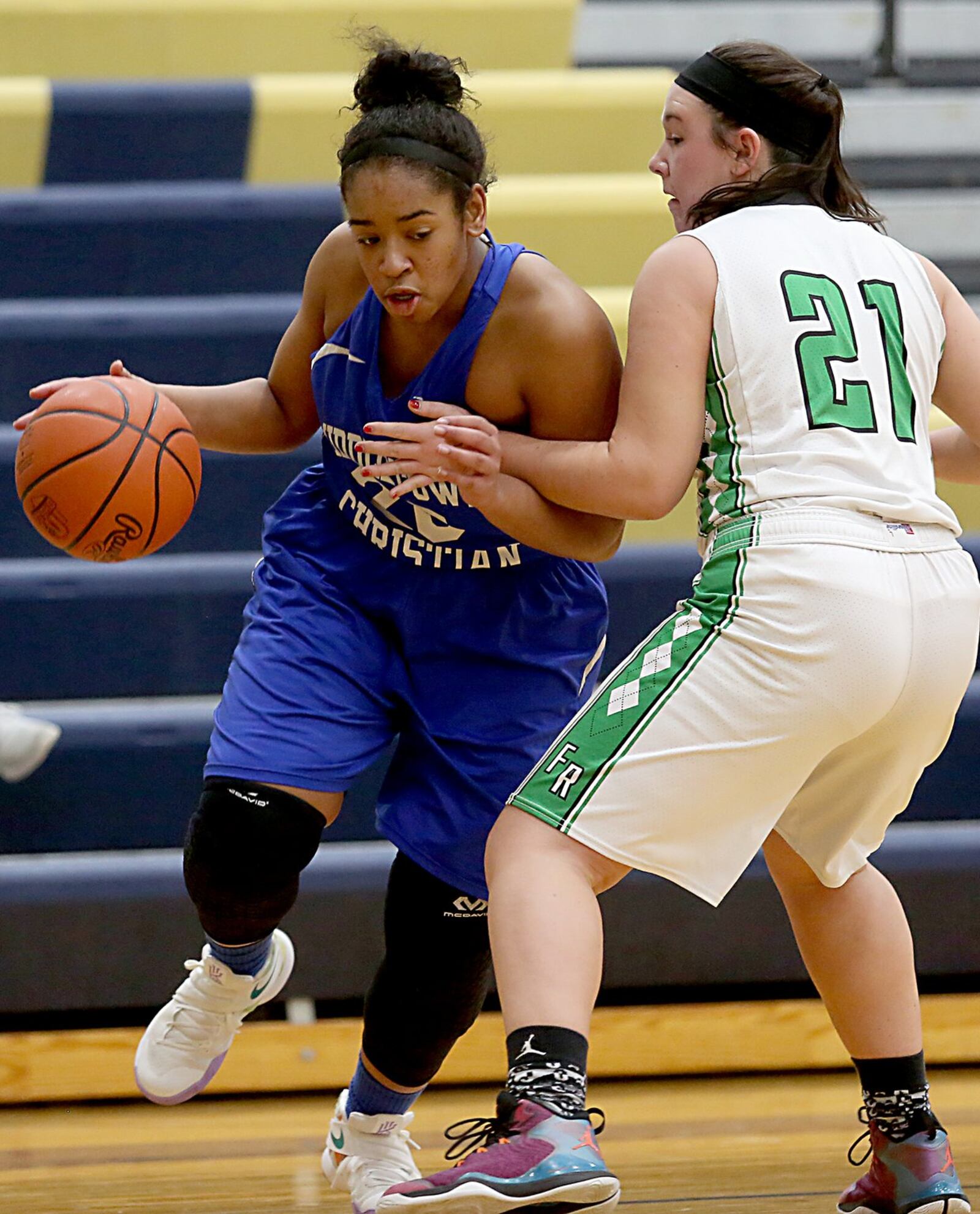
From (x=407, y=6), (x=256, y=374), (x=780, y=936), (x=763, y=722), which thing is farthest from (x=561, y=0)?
(x=763, y=722)

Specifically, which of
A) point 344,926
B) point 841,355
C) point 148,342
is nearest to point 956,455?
point 841,355

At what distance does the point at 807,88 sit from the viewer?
1772 millimetres

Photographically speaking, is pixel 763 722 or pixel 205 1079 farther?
pixel 205 1079

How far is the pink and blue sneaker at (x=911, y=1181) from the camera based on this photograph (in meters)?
1.80

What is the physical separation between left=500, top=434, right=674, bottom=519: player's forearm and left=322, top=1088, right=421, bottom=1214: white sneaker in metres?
0.89

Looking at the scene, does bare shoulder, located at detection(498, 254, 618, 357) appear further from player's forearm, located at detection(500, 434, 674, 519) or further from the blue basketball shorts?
the blue basketball shorts

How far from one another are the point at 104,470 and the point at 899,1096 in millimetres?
1141

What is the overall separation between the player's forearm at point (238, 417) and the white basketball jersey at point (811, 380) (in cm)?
64

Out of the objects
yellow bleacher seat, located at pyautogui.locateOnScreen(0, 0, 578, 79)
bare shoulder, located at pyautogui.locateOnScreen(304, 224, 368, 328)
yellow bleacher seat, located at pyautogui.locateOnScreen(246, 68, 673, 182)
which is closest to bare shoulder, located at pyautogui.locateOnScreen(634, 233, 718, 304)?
bare shoulder, located at pyautogui.locateOnScreen(304, 224, 368, 328)

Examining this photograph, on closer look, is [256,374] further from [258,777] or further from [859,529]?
[859,529]

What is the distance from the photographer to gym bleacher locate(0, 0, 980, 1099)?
2781mm

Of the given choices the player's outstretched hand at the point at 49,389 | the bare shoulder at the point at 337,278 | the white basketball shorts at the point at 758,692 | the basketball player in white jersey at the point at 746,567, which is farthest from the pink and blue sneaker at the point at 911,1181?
the player's outstretched hand at the point at 49,389

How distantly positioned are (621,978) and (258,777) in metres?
1.15

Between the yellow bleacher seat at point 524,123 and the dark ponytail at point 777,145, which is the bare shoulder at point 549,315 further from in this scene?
the yellow bleacher seat at point 524,123
